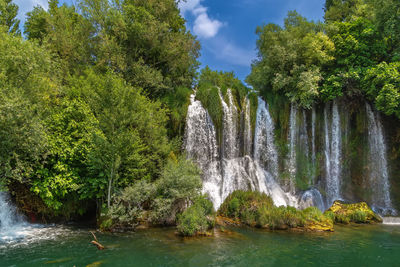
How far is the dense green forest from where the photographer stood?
12.2 meters

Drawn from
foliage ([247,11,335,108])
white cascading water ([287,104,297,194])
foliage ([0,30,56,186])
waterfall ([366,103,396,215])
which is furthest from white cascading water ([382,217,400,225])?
foliage ([0,30,56,186])

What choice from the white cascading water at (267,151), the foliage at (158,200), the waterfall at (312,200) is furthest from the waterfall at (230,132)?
the foliage at (158,200)

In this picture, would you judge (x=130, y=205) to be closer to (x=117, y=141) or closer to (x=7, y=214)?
(x=117, y=141)

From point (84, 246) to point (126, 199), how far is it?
115 inches

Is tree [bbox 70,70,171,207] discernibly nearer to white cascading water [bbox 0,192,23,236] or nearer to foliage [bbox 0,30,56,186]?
foliage [bbox 0,30,56,186]

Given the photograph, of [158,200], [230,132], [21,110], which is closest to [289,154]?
[230,132]

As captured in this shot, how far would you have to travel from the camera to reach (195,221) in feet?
37.6

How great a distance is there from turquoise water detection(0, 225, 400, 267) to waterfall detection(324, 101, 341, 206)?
25.8 feet

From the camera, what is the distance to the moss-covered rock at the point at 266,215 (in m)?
13.1

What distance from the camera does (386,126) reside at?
67.3ft

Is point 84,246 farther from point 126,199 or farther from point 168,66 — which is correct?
point 168,66

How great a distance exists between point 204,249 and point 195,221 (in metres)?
2.03

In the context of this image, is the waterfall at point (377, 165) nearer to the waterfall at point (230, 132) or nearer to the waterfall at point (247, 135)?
the waterfall at point (247, 135)

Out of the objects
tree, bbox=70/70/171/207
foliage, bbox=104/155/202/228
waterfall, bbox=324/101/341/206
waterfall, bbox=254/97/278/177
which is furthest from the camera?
waterfall, bbox=254/97/278/177
